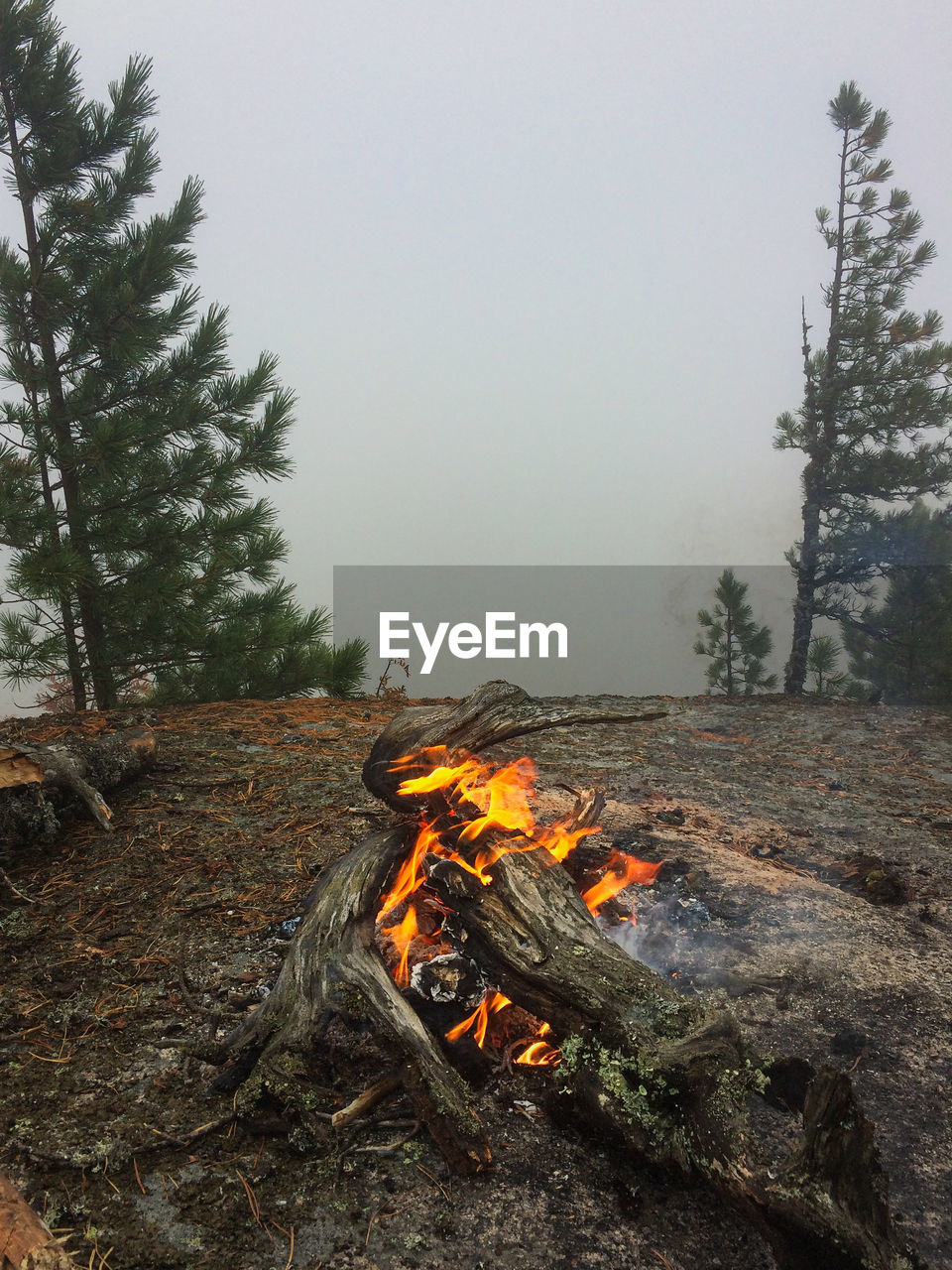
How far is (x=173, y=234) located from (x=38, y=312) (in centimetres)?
205

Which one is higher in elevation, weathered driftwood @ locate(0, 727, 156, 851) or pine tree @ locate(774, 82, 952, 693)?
pine tree @ locate(774, 82, 952, 693)

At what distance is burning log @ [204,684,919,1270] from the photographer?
2350 mm

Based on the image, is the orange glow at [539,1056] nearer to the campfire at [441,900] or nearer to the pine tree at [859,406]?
the campfire at [441,900]

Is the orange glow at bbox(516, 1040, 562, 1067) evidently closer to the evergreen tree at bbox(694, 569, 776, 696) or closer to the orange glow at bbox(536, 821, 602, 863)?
the orange glow at bbox(536, 821, 602, 863)

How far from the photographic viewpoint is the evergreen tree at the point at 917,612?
17.3 metres

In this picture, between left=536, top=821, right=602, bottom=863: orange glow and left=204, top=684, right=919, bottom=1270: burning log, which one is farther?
left=536, top=821, right=602, bottom=863: orange glow

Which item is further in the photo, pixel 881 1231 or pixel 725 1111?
pixel 725 1111

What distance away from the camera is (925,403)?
1656cm

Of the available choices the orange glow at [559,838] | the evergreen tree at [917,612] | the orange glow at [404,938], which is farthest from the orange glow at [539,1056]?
the evergreen tree at [917,612]

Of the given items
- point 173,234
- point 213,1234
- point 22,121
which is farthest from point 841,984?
point 22,121

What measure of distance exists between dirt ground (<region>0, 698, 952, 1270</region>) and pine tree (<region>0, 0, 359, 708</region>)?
13.8 ft

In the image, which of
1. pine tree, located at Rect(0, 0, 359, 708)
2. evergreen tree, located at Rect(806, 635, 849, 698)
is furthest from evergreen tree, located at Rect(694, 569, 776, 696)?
pine tree, located at Rect(0, 0, 359, 708)

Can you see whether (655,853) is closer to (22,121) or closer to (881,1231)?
(881,1231)

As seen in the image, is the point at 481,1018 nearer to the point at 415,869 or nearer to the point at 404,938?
the point at 404,938
